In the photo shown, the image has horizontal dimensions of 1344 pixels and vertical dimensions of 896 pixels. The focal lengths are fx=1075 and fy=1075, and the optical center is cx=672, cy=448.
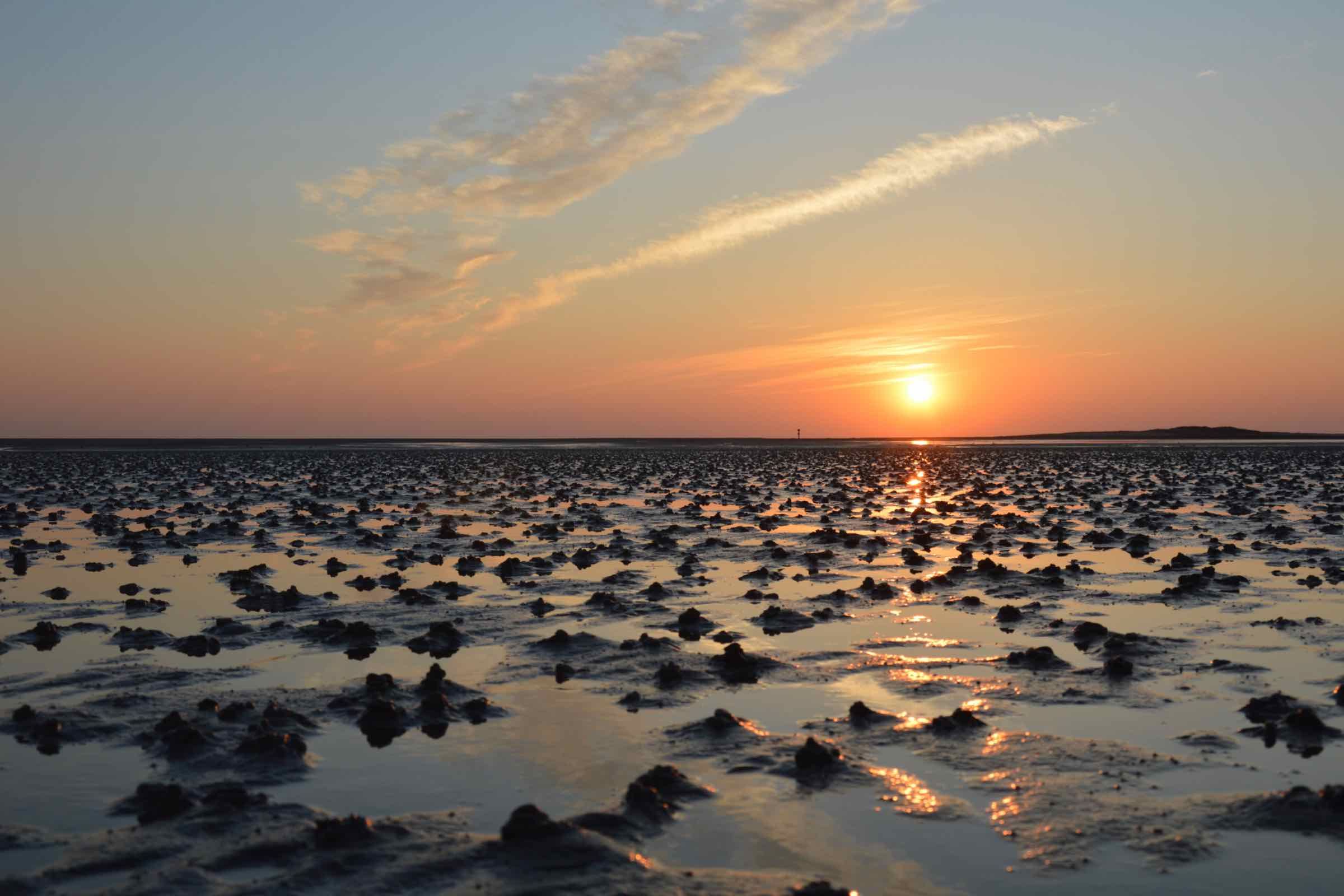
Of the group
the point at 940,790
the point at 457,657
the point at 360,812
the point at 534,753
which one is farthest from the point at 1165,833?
the point at 457,657

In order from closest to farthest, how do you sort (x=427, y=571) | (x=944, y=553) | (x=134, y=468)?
(x=427, y=571)
(x=944, y=553)
(x=134, y=468)

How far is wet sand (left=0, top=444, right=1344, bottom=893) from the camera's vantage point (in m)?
6.59

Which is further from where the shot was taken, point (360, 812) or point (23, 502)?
point (23, 502)

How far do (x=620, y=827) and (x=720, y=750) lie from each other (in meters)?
1.94

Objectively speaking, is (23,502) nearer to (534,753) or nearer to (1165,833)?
(534,753)

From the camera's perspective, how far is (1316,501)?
3831 cm

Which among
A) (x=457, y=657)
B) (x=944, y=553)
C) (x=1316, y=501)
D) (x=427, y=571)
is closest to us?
(x=457, y=657)

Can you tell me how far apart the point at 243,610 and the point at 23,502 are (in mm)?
30077

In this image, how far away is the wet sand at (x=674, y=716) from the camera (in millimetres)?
6594

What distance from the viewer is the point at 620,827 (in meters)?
7.11

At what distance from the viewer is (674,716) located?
10.2m

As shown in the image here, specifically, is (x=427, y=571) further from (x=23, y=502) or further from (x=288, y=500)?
(x=23, y=502)

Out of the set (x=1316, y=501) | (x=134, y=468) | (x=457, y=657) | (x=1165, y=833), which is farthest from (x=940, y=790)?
(x=134, y=468)

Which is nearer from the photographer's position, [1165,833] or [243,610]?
[1165,833]
